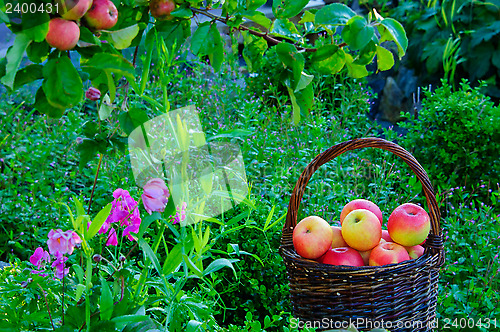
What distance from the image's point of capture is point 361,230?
1.38 meters

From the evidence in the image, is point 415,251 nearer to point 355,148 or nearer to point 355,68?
point 355,148

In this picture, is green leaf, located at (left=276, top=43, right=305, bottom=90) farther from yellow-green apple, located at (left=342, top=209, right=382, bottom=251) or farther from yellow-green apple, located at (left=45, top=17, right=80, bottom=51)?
yellow-green apple, located at (left=342, top=209, right=382, bottom=251)

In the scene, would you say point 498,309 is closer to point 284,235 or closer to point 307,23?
point 284,235

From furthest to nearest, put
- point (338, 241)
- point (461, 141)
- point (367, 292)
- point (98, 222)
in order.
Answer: point (461, 141)
point (338, 241)
point (367, 292)
point (98, 222)

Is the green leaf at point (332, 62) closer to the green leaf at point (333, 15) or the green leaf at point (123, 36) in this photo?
Answer: the green leaf at point (333, 15)

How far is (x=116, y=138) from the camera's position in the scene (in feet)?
3.30

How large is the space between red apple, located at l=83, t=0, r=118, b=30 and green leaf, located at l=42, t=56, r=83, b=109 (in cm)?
9

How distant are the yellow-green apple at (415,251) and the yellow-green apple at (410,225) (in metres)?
0.02

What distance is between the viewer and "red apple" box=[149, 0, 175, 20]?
2.74 ft

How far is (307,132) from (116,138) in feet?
6.02

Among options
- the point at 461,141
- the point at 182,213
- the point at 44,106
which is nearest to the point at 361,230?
the point at 182,213

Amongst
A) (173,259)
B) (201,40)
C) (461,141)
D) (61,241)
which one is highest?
(201,40)

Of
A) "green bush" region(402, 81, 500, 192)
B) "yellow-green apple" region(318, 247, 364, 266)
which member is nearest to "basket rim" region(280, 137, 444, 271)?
"yellow-green apple" region(318, 247, 364, 266)

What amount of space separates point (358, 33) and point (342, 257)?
835mm
